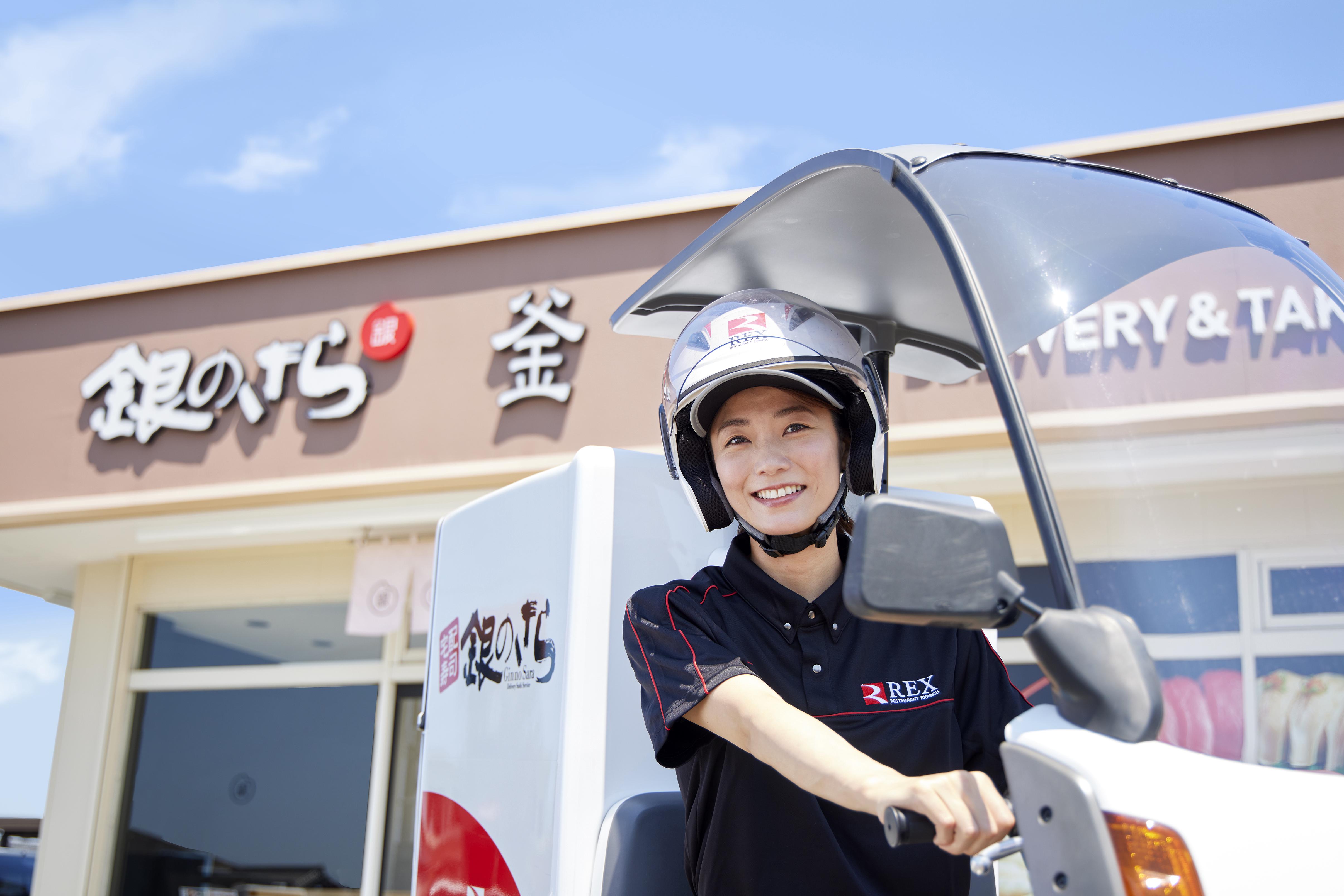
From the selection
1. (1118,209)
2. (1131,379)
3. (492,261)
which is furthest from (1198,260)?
(492,261)

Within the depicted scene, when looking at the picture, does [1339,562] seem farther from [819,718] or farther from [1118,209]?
[819,718]

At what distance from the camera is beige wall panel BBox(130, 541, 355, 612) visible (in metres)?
8.36

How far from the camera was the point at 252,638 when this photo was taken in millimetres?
8648

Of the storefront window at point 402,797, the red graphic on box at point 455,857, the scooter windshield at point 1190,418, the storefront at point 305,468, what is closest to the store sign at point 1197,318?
the scooter windshield at point 1190,418

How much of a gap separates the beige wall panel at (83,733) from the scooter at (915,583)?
739 cm

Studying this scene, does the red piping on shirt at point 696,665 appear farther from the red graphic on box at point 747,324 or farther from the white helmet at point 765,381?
the red graphic on box at point 747,324

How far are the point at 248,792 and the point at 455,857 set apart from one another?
6.92 metres

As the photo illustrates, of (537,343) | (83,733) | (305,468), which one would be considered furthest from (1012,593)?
(83,733)

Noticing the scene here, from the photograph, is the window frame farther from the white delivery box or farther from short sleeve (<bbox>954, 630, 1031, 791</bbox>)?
short sleeve (<bbox>954, 630, 1031, 791</bbox>)

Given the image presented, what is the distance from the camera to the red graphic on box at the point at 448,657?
2.57 m

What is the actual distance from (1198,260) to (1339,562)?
0.47 meters

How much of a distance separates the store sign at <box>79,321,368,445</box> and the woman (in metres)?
5.72

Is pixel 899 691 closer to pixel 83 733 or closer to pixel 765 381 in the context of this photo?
pixel 765 381

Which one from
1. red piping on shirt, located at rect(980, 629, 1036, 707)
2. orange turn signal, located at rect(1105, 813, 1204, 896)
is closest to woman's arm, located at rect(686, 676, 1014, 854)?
orange turn signal, located at rect(1105, 813, 1204, 896)
